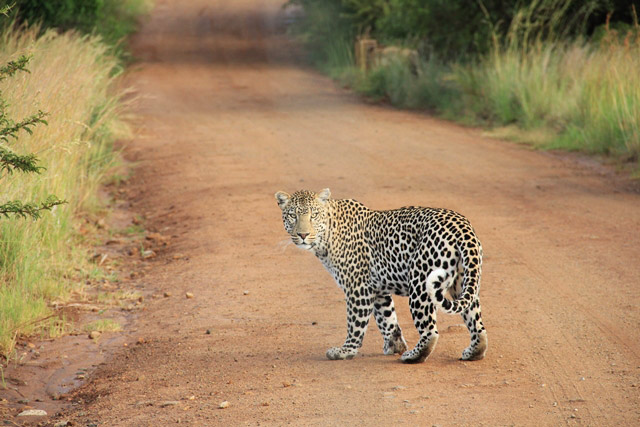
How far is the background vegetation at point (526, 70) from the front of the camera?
15.5m

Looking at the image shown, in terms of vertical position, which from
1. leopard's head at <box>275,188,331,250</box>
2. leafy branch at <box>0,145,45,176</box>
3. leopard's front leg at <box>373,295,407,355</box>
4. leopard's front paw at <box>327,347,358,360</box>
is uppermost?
leafy branch at <box>0,145,45,176</box>

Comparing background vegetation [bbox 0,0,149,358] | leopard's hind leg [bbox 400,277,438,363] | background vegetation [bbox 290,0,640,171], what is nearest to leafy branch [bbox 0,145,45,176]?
background vegetation [bbox 0,0,149,358]

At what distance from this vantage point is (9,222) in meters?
8.51

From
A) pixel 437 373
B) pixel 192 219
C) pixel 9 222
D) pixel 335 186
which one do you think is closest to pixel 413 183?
pixel 335 186

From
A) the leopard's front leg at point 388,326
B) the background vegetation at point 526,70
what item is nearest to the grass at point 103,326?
the leopard's front leg at point 388,326

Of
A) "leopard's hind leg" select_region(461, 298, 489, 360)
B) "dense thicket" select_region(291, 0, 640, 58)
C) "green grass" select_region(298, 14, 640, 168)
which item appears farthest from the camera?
"dense thicket" select_region(291, 0, 640, 58)

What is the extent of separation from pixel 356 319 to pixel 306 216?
80 cm

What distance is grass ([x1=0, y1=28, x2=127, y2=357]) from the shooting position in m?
8.05

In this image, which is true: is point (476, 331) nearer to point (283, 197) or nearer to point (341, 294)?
point (283, 197)

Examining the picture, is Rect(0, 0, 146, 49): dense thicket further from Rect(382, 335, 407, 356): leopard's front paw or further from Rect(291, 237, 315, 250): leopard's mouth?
Rect(382, 335, 407, 356): leopard's front paw

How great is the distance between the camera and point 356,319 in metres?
6.54

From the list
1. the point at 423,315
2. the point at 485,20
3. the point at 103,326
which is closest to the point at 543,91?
the point at 485,20

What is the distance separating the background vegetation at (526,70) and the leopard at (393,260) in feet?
28.1

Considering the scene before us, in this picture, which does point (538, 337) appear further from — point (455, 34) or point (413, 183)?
point (455, 34)
